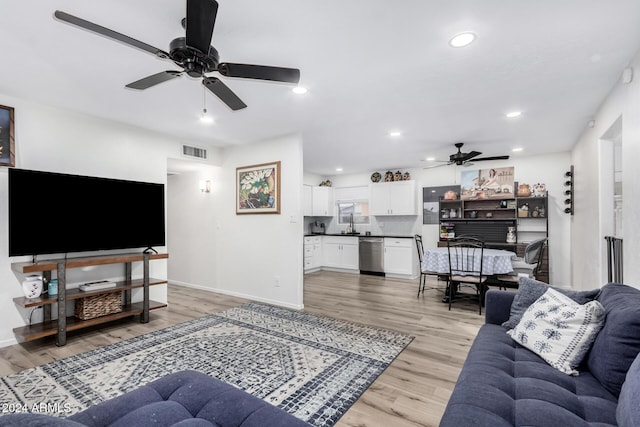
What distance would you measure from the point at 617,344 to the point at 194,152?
5.00m

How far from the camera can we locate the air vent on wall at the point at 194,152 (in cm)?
468

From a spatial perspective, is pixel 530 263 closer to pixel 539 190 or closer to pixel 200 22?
pixel 539 190

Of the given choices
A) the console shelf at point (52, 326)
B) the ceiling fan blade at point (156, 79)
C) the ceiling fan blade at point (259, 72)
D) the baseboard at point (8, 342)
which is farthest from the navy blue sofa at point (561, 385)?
the baseboard at point (8, 342)

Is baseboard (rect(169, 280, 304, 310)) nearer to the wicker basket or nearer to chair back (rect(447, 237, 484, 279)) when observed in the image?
the wicker basket

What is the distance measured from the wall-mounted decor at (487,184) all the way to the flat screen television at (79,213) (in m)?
5.68

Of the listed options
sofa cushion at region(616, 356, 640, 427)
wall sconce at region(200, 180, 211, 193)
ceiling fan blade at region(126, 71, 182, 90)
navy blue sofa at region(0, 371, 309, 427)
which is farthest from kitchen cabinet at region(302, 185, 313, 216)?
sofa cushion at region(616, 356, 640, 427)

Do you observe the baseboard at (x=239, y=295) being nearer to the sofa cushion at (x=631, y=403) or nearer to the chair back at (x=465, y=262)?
the chair back at (x=465, y=262)

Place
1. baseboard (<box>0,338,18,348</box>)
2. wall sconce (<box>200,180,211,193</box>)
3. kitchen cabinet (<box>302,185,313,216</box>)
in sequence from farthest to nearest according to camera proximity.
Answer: kitchen cabinet (<box>302,185,313,216</box>) → wall sconce (<box>200,180,211,193</box>) → baseboard (<box>0,338,18,348</box>)

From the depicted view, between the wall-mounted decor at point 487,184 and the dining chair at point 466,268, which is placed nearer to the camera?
the dining chair at point 466,268

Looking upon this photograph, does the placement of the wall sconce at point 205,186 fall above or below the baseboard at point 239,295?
above

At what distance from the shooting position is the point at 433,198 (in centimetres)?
692

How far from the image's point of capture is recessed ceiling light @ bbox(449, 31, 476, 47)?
6.70ft

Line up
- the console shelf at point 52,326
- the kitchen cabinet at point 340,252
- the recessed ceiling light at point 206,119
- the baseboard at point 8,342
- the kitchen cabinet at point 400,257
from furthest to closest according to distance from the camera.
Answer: the kitchen cabinet at point 340,252 → the kitchen cabinet at point 400,257 → the recessed ceiling light at point 206,119 → the baseboard at point 8,342 → the console shelf at point 52,326

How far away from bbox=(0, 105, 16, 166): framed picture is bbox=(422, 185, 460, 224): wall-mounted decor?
668cm
